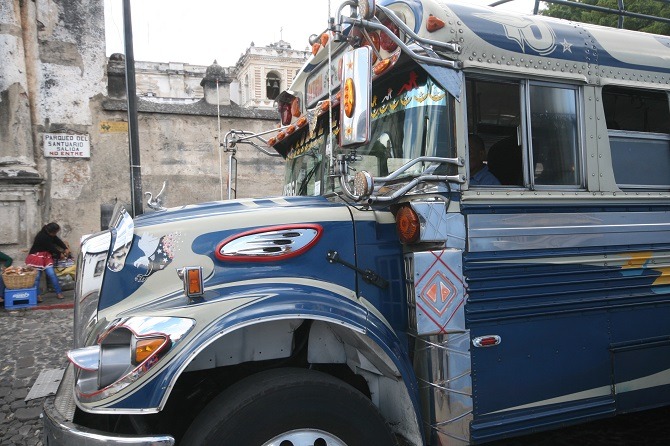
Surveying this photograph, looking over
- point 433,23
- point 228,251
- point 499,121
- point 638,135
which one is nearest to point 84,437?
point 228,251

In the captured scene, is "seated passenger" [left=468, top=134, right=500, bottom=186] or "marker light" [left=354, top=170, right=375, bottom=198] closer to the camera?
"marker light" [left=354, top=170, right=375, bottom=198]

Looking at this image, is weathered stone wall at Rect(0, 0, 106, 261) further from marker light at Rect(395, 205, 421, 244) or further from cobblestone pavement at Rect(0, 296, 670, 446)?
marker light at Rect(395, 205, 421, 244)

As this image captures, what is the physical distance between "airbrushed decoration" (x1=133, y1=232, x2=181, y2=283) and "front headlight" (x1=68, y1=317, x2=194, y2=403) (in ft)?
0.98

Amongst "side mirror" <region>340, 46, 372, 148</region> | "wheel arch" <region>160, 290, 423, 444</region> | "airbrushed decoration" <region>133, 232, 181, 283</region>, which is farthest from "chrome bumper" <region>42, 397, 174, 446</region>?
"side mirror" <region>340, 46, 372, 148</region>

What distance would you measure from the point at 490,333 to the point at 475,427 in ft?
1.53

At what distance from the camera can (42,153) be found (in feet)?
34.2

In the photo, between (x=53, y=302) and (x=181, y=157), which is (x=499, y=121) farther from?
(x=181, y=157)

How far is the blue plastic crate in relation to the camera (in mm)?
8609

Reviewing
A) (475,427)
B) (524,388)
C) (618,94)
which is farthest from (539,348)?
(618,94)

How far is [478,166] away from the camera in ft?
9.70

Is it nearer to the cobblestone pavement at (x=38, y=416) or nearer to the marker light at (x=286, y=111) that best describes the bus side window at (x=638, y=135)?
the cobblestone pavement at (x=38, y=416)

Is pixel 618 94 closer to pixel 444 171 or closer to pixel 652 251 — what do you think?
pixel 652 251

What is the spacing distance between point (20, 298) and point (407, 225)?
838cm

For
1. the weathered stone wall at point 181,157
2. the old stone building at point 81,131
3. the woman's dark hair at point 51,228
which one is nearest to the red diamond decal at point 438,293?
the old stone building at point 81,131
